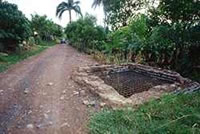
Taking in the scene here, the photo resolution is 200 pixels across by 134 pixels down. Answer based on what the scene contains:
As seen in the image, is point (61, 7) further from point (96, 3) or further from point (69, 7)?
point (96, 3)

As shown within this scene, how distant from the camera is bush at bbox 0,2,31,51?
12.7 metres

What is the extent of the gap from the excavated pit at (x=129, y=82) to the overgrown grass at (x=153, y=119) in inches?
45.5

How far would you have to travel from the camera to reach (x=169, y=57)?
30.1 feet

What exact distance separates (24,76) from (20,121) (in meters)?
3.70

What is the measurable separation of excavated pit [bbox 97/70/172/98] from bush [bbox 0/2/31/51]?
291 inches

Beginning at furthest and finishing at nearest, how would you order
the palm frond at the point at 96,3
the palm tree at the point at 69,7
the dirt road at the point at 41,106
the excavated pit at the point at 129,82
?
the palm tree at the point at 69,7
the palm frond at the point at 96,3
the excavated pit at the point at 129,82
the dirt road at the point at 41,106

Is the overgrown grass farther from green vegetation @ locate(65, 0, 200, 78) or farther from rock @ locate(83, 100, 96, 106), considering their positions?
green vegetation @ locate(65, 0, 200, 78)

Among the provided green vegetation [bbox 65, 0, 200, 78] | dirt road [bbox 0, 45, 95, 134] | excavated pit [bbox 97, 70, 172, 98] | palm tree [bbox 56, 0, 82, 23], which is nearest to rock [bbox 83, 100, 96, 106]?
dirt road [bbox 0, 45, 95, 134]

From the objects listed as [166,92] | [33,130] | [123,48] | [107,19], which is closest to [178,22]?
[123,48]

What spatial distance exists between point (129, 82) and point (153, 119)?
105 inches

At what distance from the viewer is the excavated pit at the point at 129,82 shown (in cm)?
570

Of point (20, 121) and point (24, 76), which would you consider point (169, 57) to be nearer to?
point (24, 76)

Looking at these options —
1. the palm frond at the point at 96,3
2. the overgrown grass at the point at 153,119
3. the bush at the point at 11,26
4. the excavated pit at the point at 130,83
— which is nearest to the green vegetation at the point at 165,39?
the excavated pit at the point at 130,83

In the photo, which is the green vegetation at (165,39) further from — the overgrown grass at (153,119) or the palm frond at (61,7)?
the palm frond at (61,7)
